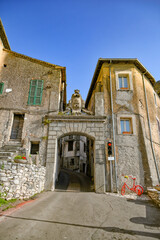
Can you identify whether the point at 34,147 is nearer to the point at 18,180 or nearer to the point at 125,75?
the point at 18,180

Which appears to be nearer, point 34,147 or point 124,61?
point 34,147

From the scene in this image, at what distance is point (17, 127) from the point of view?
1019 centimetres

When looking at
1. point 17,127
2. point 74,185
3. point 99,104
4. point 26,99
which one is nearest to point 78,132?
point 99,104

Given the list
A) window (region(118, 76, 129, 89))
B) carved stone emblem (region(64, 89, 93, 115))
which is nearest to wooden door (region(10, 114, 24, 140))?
carved stone emblem (region(64, 89, 93, 115))

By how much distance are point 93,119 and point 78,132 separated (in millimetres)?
1307

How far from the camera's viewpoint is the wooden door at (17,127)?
32.6 feet

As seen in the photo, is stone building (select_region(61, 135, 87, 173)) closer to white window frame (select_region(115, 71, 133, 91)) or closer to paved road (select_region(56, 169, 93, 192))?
paved road (select_region(56, 169, 93, 192))

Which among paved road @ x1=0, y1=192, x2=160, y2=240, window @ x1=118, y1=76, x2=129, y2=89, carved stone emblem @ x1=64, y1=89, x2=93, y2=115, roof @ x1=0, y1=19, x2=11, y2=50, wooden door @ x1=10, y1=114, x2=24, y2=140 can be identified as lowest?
paved road @ x1=0, y1=192, x2=160, y2=240

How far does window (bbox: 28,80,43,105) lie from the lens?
1068cm

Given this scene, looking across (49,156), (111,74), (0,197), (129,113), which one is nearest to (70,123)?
(49,156)

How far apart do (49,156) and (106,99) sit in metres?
5.49

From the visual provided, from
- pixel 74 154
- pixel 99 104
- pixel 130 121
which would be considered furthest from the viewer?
pixel 74 154

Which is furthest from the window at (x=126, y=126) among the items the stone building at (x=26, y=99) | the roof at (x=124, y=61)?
the roof at (x=124, y=61)

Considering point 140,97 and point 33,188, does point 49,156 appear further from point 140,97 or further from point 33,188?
point 140,97
